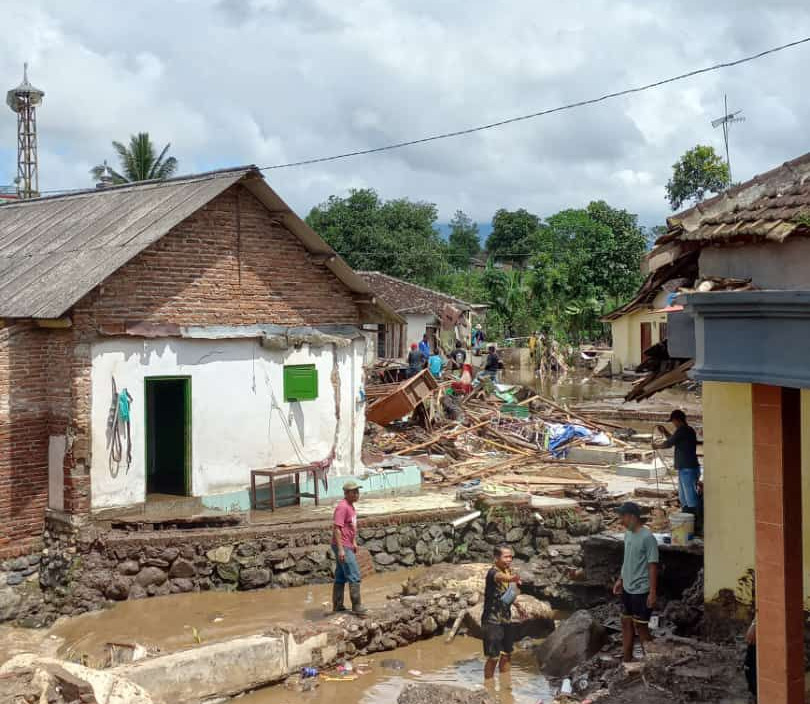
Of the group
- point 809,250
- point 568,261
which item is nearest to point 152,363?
→ point 809,250

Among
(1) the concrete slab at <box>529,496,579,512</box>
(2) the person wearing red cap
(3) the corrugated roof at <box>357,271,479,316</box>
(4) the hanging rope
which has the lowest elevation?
(1) the concrete slab at <box>529,496,579,512</box>

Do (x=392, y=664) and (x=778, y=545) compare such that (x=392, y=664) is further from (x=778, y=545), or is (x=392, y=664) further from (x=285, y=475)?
(x=778, y=545)

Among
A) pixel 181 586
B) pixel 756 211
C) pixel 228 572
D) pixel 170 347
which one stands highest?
pixel 756 211

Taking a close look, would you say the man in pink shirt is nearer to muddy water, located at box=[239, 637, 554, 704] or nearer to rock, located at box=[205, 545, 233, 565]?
muddy water, located at box=[239, 637, 554, 704]

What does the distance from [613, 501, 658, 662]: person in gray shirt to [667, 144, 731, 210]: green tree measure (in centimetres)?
4167

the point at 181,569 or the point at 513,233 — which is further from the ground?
the point at 513,233

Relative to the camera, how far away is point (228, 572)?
14617 mm

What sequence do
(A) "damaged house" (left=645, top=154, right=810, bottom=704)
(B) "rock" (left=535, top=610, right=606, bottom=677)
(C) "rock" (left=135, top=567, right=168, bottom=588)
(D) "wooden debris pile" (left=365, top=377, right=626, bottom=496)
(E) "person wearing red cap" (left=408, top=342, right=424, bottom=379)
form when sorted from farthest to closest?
(E) "person wearing red cap" (left=408, top=342, right=424, bottom=379) < (D) "wooden debris pile" (left=365, top=377, right=626, bottom=496) < (C) "rock" (left=135, top=567, right=168, bottom=588) < (B) "rock" (left=535, top=610, right=606, bottom=677) < (A) "damaged house" (left=645, top=154, right=810, bottom=704)

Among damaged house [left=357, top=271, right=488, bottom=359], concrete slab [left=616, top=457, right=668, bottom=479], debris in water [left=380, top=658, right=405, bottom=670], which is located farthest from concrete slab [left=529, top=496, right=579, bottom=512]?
damaged house [left=357, top=271, right=488, bottom=359]

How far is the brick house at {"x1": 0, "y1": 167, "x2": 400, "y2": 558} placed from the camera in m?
14.3

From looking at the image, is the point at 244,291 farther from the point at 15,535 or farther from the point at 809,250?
the point at 809,250

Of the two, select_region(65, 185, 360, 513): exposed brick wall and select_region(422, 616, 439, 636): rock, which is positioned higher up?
select_region(65, 185, 360, 513): exposed brick wall

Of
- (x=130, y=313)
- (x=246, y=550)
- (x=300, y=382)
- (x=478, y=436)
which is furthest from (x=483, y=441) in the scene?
(x=130, y=313)

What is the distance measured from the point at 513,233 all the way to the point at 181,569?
70.1m
